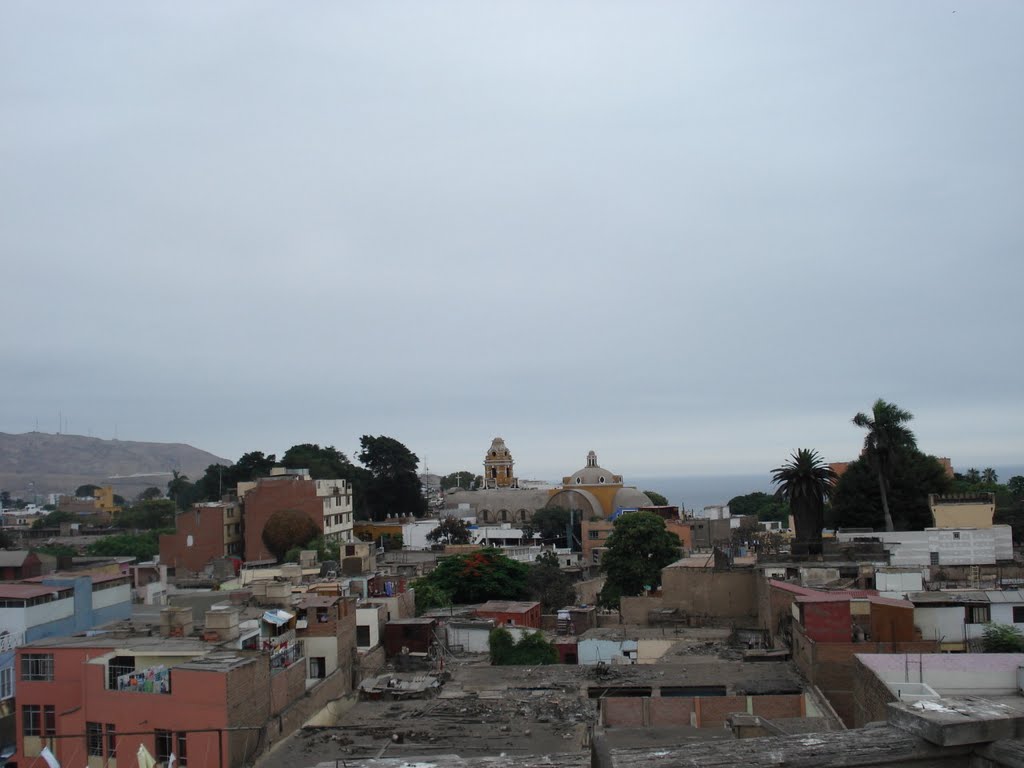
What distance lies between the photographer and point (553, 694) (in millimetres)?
21969

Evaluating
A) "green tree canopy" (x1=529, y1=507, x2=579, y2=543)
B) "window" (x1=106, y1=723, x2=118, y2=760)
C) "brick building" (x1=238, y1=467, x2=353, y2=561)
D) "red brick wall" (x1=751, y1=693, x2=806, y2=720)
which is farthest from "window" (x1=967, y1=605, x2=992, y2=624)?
"green tree canopy" (x1=529, y1=507, x2=579, y2=543)

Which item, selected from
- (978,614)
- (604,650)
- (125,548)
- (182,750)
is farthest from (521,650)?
(125,548)

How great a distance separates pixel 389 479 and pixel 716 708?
207ft

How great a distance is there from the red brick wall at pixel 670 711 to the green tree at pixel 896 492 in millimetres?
30641

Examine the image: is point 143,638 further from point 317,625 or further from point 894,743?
point 894,743

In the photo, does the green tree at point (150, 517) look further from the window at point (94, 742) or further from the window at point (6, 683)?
the window at point (94, 742)

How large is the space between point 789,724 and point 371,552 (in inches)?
1467

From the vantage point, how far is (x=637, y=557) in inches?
1598

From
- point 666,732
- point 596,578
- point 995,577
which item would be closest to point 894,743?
point 666,732

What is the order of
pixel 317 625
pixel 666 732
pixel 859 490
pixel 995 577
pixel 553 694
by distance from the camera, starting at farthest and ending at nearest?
pixel 859 490 < pixel 995 577 < pixel 317 625 < pixel 553 694 < pixel 666 732

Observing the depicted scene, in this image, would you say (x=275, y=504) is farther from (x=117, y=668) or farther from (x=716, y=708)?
(x=716, y=708)

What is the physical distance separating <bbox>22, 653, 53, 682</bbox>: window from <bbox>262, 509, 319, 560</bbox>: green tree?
3288 centimetres

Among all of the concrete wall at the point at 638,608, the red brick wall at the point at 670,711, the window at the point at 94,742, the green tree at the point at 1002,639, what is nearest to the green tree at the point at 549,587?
the concrete wall at the point at 638,608

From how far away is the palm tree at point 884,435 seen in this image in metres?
45.8
